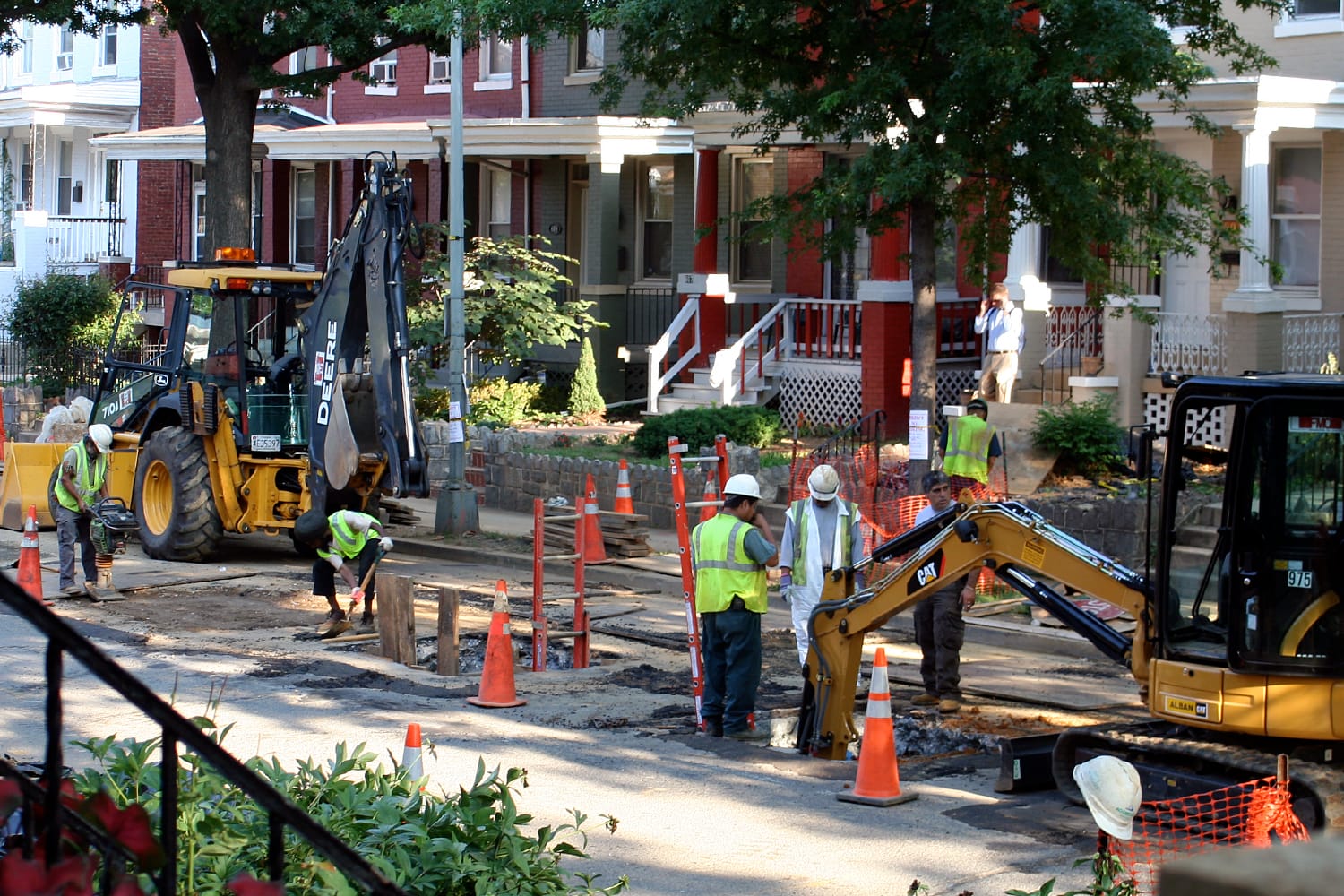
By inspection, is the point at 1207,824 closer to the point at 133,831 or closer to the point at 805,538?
the point at 805,538

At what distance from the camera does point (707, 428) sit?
873 inches

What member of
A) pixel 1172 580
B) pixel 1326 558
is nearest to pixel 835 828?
pixel 1172 580

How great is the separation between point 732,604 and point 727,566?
9.7 inches

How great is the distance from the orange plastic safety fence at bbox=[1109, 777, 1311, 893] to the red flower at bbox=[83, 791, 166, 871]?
17.5 ft

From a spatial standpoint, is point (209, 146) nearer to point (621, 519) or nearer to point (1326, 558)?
point (621, 519)

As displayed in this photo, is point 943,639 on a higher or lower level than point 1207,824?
higher

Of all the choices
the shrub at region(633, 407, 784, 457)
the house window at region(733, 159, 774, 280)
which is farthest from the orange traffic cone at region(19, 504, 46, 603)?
the house window at region(733, 159, 774, 280)

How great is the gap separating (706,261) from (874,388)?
3924 mm

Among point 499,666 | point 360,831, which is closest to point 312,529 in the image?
point 499,666

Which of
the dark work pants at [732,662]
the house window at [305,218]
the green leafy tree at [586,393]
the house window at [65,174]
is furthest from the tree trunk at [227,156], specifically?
the house window at [65,174]

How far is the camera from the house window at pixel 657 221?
2961 cm

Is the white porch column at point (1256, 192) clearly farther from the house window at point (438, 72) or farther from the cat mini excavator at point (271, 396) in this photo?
the house window at point (438, 72)

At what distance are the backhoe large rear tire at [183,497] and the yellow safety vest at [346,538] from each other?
400 centimetres

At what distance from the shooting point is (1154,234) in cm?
1609
